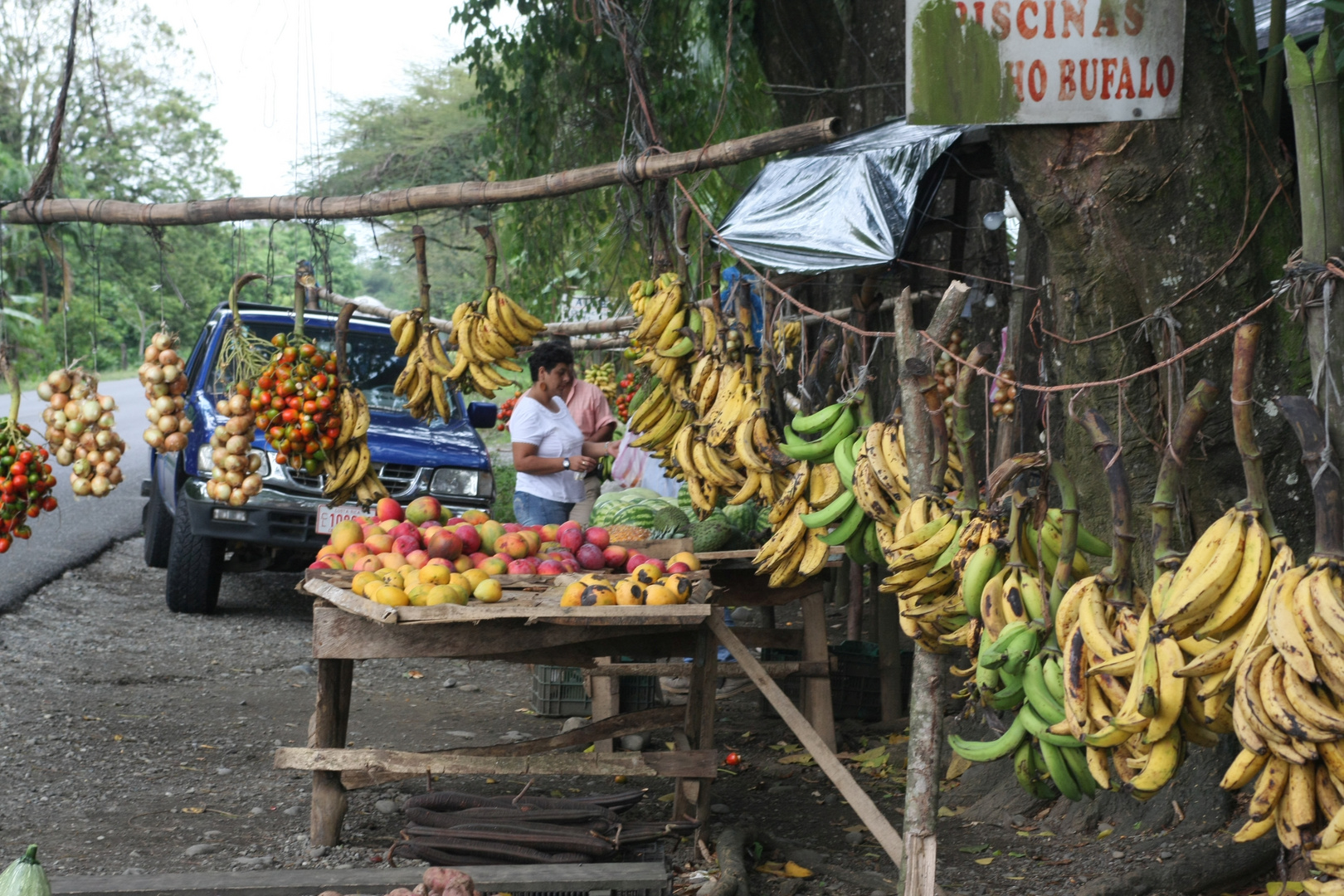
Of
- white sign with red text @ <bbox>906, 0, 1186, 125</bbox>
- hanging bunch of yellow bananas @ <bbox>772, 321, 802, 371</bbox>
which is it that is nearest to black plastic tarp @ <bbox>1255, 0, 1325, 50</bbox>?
white sign with red text @ <bbox>906, 0, 1186, 125</bbox>

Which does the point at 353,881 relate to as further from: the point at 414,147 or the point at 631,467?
the point at 414,147

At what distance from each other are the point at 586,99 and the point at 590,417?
298 centimetres

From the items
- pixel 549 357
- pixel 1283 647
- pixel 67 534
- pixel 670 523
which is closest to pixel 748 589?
pixel 670 523

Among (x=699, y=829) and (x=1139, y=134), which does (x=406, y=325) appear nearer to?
(x=699, y=829)

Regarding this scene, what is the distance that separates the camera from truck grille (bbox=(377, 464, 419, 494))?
326 inches

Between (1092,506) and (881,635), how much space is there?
7.39 feet

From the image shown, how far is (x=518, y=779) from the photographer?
541 centimetres

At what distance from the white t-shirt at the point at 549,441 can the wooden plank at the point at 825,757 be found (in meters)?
2.61

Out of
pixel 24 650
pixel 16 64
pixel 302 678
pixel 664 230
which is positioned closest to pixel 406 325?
pixel 664 230

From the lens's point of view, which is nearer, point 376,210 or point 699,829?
point 699,829

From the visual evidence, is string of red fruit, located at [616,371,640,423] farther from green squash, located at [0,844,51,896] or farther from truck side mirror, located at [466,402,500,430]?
green squash, located at [0,844,51,896]

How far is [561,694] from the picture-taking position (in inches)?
257

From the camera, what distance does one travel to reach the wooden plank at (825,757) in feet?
12.1

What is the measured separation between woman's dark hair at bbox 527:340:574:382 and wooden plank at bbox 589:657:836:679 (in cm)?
190
